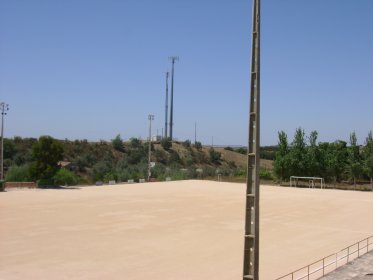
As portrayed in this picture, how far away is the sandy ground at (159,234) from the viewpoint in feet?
58.2

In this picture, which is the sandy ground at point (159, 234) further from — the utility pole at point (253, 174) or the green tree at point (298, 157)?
the green tree at point (298, 157)

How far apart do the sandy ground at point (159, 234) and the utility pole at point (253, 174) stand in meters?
8.60

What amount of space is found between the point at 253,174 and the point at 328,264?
11.8m

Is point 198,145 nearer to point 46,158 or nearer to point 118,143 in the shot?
point 118,143

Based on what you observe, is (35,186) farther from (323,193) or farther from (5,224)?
(323,193)

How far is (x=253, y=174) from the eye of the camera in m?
8.34

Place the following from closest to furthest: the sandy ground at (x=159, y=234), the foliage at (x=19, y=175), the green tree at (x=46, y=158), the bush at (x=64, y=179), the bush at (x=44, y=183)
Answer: the sandy ground at (x=159, y=234) → the green tree at (x=46, y=158) → the bush at (x=44, y=183) → the bush at (x=64, y=179) → the foliage at (x=19, y=175)

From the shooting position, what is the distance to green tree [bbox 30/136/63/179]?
52219 millimetres

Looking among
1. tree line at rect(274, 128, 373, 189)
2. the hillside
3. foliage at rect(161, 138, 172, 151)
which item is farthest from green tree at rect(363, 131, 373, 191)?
foliage at rect(161, 138, 172, 151)

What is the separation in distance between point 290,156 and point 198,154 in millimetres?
53190

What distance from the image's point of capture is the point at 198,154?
11631cm

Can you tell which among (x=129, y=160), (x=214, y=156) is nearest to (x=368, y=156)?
(x=129, y=160)

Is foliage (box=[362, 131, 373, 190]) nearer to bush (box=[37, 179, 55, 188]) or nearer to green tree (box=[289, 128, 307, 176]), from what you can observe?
green tree (box=[289, 128, 307, 176])

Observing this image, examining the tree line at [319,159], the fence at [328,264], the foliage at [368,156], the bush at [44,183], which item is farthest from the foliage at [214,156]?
the fence at [328,264]
